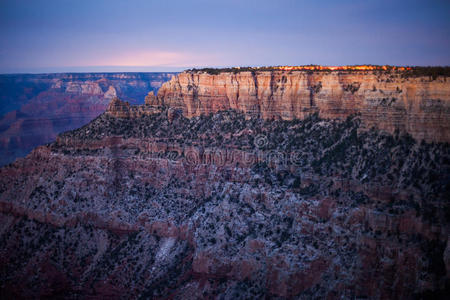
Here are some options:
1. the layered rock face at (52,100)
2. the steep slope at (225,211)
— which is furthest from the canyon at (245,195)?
the layered rock face at (52,100)

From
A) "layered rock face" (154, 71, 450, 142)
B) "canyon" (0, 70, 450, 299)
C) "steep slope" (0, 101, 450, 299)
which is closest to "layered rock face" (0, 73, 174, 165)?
"steep slope" (0, 101, 450, 299)

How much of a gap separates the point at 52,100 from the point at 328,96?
5762 inches

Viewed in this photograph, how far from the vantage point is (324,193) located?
42344mm

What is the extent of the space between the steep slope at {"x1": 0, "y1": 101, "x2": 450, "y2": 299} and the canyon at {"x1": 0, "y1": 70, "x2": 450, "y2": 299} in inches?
5.7

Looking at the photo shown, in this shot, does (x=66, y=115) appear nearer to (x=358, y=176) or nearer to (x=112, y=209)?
(x=112, y=209)

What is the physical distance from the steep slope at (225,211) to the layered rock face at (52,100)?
78.7m

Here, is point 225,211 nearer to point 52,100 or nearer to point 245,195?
point 245,195

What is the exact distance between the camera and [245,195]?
157 ft

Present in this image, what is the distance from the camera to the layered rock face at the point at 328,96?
39.9 meters

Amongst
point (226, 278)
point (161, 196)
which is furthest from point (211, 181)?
point (226, 278)

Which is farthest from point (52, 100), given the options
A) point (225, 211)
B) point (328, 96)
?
point (328, 96)

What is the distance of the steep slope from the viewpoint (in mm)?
36781

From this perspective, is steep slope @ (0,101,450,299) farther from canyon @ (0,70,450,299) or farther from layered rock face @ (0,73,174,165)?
layered rock face @ (0,73,174,165)

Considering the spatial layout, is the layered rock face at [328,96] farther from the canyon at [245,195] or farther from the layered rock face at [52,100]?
the layered rock face at [52,100]
